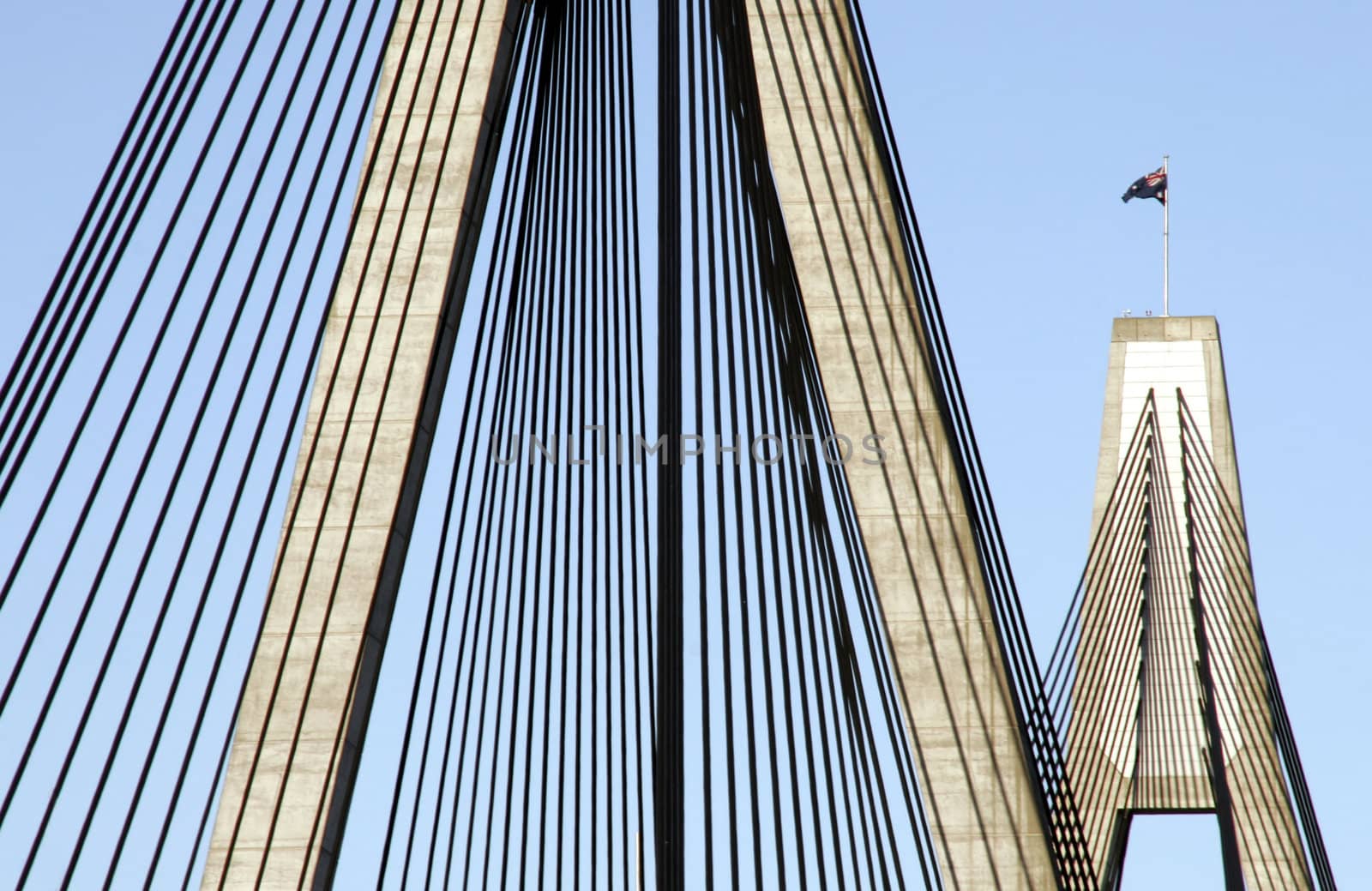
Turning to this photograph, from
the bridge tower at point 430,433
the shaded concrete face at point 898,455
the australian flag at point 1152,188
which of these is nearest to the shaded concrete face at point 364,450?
the bridge tower at point 430,433

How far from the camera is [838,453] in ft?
52.2

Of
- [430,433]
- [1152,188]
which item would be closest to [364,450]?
[430,433]

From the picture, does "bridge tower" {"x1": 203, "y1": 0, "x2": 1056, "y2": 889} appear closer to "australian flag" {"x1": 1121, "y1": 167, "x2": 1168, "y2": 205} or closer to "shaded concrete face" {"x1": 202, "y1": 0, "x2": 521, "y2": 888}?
"shaded concrete face" {"x1": 202, "y1": 0, "x2": 521, "y2": 888}

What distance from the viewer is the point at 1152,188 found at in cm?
4400

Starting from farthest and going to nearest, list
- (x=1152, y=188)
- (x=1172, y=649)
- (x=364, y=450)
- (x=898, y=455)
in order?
(x=1152, y=188), (x=1172, y=649), (x=898, y=455), (x=364, y=450)

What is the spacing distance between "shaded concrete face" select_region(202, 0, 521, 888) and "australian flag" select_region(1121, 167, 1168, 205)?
30388 millimetres

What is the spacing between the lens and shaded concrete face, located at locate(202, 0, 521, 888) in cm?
1365

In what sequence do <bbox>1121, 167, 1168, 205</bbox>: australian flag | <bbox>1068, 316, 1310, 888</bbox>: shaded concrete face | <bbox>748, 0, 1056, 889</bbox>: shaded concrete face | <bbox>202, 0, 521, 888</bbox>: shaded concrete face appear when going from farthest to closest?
<bbox>1121, 167, 1168, 205</bbox>: australian flag → <bbox>1068, 316, 1310, 888</bbox>: shaded concrete face → <bbox>748, 0, 1056, 889</bbox>: shaded concrete face → <bbox>202, 0, 521, 888</bbox>: shaded concrete face

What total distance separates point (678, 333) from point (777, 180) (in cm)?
304

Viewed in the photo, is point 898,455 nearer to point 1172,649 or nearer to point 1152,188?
point 1172,649

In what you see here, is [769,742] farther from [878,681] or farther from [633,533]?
[633,533]

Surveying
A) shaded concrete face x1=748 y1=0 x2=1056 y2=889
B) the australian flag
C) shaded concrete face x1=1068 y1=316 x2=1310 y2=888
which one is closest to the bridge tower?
shaded concrete face x1=748 y1=0 x2=1056 y2=889

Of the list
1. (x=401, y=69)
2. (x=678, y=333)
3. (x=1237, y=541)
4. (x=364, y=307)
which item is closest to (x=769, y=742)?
(x=678, y=333)

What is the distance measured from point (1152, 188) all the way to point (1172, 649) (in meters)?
10.2
